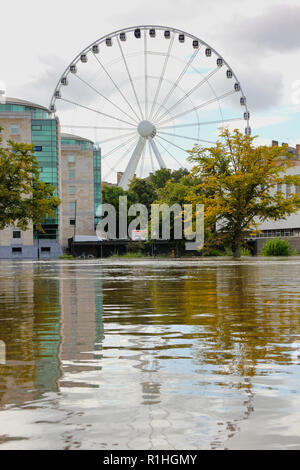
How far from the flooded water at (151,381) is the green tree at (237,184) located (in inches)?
1265

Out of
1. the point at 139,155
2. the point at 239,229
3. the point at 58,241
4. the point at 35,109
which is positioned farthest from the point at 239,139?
the point at 35,109

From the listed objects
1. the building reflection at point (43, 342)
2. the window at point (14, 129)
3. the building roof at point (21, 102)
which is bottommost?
the building reflection at point (43, 342)

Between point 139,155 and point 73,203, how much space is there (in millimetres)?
44339

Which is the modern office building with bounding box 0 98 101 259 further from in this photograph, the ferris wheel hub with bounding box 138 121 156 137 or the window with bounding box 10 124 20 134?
the ferris wheel hub with bounding box 138 121 156 137

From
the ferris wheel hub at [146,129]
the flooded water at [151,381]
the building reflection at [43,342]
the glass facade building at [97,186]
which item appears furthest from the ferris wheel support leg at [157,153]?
the flooded water at [151,381]

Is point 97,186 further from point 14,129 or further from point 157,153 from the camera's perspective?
point 157,153

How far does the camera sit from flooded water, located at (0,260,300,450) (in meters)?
2.44

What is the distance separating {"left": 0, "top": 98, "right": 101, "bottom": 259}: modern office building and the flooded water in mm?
85883

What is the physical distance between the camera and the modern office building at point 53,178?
95.2 meters

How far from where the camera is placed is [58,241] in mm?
97438

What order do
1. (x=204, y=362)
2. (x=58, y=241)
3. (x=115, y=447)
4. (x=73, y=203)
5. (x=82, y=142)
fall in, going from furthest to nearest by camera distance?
(x=82, y=142) < (x=73, y=203) < (x=58, y=241) < (x=204, y=362) < (x=115, y=447)

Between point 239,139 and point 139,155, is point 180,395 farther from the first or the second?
point 139,155

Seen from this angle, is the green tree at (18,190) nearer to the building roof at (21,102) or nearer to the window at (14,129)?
the window at (14,129)

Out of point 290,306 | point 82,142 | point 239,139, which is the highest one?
point 82,142
